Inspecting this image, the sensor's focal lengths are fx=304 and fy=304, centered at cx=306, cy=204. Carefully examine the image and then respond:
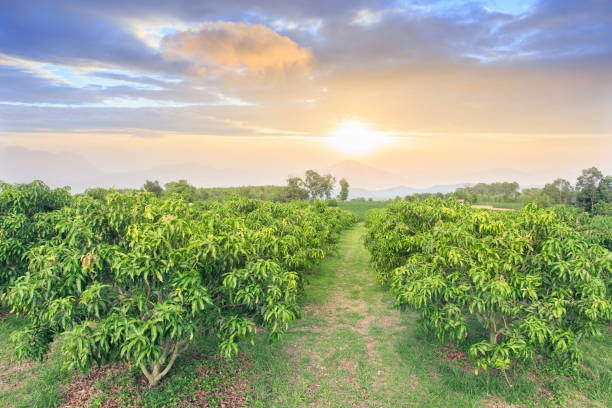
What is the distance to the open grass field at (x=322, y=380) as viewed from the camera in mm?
7266

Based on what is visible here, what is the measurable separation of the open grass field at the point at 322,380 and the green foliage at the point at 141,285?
72.8 inches

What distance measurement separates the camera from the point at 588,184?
53.6 m

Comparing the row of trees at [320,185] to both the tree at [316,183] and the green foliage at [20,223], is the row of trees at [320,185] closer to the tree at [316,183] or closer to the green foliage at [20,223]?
the tree at [316,183]

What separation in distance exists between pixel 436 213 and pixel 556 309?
482cm

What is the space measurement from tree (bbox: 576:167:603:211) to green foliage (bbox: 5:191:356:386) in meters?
66.4

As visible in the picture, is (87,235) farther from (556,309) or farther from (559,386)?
(559,386)

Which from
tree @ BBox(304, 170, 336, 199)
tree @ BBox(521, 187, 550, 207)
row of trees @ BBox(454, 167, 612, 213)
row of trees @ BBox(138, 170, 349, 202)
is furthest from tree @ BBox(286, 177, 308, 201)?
tree @ BBox(521, 187, 550, 207)

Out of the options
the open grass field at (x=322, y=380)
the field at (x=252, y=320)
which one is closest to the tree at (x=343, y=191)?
the open grass field at (x=322, y=380)

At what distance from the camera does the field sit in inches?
222

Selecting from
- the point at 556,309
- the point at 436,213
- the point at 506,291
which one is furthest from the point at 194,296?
the point at 436,213

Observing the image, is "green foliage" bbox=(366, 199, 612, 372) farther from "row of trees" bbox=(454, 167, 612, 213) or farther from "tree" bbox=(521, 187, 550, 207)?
"tree" bbox=(521, 187, 550, 207)

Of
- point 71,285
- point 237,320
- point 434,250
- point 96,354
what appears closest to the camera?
point 96,354

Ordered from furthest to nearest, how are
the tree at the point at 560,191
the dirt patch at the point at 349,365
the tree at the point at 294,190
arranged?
the tree at the point at 294,190 < the tree at the point at 560,191 < the dirt patch at the point at 349,365

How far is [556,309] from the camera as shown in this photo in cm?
658
